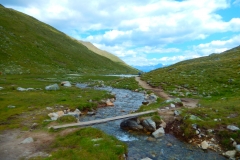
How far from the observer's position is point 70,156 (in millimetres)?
12625

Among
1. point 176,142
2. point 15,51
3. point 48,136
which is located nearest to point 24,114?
point 48,136

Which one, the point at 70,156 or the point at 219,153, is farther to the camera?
the point at 219,153

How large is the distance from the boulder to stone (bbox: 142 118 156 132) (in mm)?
521

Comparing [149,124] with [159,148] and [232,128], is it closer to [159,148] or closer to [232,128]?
[159,148]

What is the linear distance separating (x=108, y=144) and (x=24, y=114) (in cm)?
1322

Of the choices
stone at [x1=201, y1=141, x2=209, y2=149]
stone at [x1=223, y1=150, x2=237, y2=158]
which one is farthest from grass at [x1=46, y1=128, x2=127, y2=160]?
stone at [x1=223, y1=150, x2=237, y2=158]

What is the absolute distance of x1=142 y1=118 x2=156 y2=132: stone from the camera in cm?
1916

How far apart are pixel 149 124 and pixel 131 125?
2014 mm

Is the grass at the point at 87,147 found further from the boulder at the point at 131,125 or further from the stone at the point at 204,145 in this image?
the stone at the point at 204,145

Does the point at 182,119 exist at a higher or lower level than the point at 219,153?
higher

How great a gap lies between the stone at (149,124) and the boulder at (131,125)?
52 cm

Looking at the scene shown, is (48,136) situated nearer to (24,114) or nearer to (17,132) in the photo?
(17,132)

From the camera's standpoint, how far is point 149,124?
764 inches

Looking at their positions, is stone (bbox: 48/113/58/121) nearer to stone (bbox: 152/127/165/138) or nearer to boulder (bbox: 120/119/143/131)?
boulder (bbox: 120/119/143/131)
